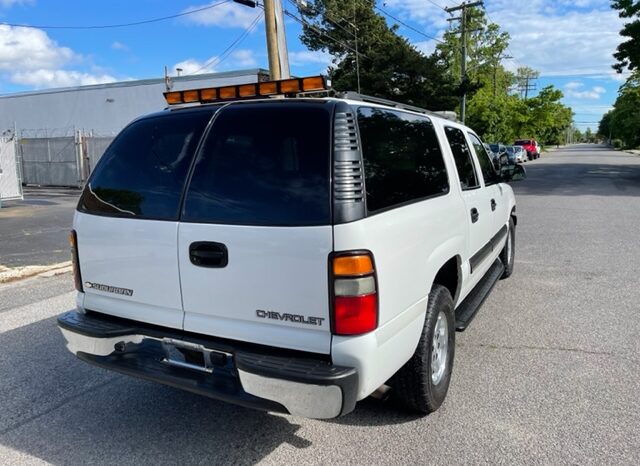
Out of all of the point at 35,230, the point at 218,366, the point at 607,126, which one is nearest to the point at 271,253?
the point at 218,366

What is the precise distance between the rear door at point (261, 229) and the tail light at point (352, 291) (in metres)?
0.05

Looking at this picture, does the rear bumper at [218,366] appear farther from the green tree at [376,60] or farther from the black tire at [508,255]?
the green tree at [376,60]

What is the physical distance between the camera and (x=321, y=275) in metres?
2.45

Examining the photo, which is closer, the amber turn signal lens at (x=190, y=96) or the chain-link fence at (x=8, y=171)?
the amber turn signal lens at (x=190, y=96)

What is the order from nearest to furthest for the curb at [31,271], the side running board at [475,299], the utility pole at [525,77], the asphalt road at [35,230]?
the side running board at [475,299], the curb at [31,271], the asphalt road at [35,230], the utility pole at [525,77]

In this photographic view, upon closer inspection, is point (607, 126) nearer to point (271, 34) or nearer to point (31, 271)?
point (271, 34)

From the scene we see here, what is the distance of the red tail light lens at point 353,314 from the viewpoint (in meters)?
2.45

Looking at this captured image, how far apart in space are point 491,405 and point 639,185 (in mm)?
19035

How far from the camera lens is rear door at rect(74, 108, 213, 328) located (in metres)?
2.87

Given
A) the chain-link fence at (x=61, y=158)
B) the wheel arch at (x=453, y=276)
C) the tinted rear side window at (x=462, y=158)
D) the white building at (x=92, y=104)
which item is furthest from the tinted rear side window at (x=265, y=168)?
the white building at (x=92, y=104)

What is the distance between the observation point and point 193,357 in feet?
9.30

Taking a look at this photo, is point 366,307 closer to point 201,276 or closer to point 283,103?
point 201,276

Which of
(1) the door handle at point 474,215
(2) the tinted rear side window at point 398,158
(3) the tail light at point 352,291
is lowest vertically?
(3) the tail light at point 352,291

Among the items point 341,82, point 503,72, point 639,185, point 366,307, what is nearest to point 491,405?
point 366,307
